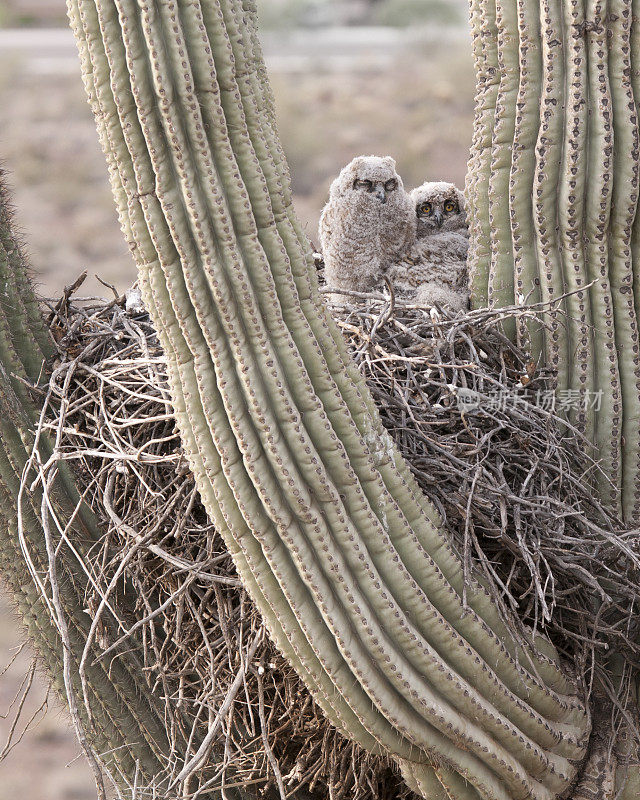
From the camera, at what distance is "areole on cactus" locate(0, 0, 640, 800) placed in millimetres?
2289

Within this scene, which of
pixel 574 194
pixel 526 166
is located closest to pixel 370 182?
pixel 526 166

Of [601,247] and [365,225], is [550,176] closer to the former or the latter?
[601,247]

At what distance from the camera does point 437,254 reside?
4297mm

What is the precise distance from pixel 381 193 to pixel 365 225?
184 millimetres

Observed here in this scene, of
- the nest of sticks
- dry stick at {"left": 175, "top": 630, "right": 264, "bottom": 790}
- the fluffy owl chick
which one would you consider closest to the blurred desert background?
the fluffy owl chick

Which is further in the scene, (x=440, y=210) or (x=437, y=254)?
(x=440, y=210)

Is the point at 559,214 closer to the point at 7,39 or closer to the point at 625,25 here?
the point at 625,25

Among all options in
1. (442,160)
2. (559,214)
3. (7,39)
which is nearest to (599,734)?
(559,214)

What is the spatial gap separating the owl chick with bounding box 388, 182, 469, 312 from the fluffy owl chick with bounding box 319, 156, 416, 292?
0.08m

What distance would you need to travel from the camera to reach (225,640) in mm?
3025

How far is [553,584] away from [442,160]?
19.3m

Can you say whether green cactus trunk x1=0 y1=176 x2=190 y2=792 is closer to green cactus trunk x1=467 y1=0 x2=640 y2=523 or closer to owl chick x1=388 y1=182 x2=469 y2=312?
owl chick x1=388 y1=182 x2=469 y2=312
